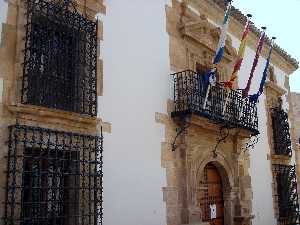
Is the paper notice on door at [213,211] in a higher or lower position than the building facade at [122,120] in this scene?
lower

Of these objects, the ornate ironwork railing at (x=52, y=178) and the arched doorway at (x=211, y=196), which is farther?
the arched doorway at (x=211, y=196)

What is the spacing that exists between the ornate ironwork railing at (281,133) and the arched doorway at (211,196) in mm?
3229

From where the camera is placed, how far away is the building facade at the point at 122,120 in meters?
4.72

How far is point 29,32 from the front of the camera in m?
4.94

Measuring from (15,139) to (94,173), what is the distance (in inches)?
48.0

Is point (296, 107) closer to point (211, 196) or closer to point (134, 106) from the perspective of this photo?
point (211, 196)

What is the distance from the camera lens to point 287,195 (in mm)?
10703

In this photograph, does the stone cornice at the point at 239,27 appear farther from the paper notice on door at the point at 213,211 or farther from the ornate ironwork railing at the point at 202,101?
the paper notice on door at the point at 213,211

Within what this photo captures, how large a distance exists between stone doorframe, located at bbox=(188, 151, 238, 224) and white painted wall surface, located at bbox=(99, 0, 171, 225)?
78 centimetres

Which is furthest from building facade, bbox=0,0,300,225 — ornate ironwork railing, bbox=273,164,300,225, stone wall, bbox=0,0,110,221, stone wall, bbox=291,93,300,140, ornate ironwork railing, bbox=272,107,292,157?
stone wall, bbox=291,93,300,140

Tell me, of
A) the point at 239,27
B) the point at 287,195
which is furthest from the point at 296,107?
the point at 239,27

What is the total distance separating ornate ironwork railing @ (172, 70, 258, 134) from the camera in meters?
6.97

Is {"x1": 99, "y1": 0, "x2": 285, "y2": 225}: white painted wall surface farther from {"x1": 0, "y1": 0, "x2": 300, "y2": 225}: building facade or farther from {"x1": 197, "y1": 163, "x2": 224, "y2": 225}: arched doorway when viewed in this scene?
{"x1": 197, "y1": 163, "x2": 224, "y2": 225}: arched doorway

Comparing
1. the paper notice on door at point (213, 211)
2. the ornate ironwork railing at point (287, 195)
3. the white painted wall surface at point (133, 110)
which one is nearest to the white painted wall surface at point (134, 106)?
the white painted wall surface at point (133, 110)
